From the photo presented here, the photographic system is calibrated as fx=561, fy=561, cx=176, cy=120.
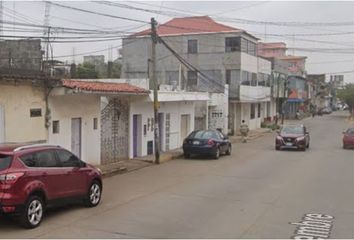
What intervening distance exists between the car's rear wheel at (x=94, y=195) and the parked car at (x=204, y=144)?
14.3 metres

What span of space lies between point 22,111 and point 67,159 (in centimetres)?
535

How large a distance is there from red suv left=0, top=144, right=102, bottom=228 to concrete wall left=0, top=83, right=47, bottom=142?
4.53 metres

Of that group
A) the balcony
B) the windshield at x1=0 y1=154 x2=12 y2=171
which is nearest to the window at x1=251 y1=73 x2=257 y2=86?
the balcony

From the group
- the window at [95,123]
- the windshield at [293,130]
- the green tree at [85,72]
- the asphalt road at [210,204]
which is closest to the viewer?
the asphalt road at [210,204]

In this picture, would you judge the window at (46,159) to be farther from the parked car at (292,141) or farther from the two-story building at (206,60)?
the two-story building at (206,60)

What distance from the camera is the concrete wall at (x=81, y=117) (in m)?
19.3

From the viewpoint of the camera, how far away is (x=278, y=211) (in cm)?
1330

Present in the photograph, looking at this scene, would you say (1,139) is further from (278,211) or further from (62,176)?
(278,211)

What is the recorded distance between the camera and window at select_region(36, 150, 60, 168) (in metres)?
11.5

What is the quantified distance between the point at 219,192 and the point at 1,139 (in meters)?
6.55

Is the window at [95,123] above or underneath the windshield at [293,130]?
above

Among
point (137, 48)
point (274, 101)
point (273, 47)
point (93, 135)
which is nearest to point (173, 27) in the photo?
point (137, 48)

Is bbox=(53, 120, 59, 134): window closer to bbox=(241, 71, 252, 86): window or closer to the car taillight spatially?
the car taillight

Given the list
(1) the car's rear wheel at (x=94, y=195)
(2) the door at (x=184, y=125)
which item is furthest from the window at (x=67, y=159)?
(2) the door at (x=184, y=125)
